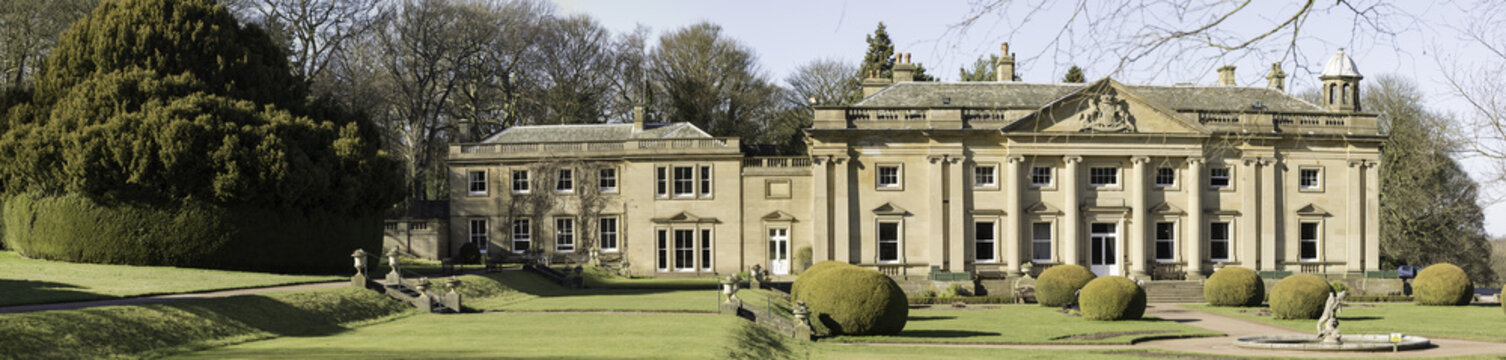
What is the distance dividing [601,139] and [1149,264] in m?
21.6

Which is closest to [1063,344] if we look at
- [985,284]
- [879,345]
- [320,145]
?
[879,345]

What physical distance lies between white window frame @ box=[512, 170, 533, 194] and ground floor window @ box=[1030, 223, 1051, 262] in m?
19.5

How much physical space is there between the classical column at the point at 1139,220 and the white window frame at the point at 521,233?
22867 mm

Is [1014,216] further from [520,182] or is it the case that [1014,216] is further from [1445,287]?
[520,182]

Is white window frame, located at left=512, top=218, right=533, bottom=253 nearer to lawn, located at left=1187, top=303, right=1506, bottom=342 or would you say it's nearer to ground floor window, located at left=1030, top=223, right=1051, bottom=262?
ground floor window, located at left=1030, top=223, right=1051, bottom=262

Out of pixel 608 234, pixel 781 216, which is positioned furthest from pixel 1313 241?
pixel 608 234

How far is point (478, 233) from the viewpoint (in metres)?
52.8

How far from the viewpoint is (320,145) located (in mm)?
38156

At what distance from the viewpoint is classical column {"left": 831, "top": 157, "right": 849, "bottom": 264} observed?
157ft

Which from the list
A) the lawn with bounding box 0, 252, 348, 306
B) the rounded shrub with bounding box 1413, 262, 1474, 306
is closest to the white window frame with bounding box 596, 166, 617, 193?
the lawn with bounding box 0, 252, 348, 306

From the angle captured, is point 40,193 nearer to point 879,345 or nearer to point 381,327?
point 381,327

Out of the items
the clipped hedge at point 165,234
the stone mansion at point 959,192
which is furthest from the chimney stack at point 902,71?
the clipped hedge at point 165,234

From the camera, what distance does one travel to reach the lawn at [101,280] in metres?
25.9

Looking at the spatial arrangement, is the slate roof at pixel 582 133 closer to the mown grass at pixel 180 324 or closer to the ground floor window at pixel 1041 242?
the ground floor window at pixel 1041 242
